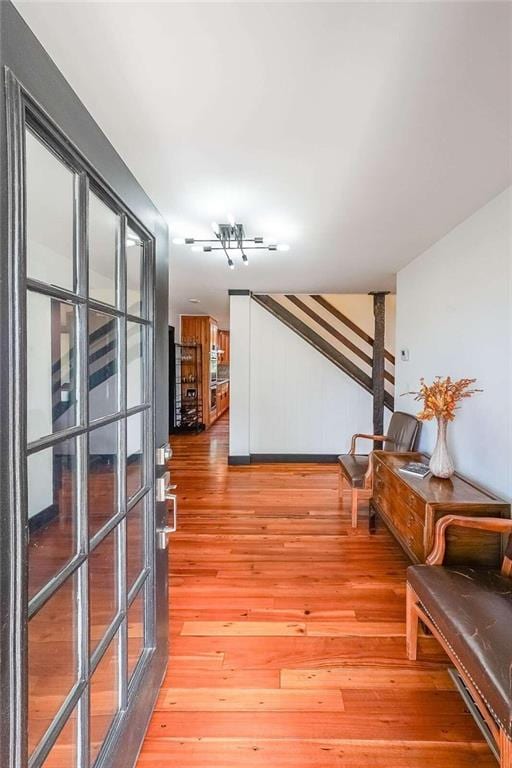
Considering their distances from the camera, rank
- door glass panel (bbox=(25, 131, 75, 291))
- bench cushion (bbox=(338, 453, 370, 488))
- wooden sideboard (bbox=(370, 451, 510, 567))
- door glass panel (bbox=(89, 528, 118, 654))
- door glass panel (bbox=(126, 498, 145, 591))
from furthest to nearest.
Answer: bench cushion (bbox=(338, 453, 370, 488))
wooden sideboard (bbox=(370, 451, 510, 567))
door glass panel (bbox=(126, 498, 145, 591))
door glass panel (bbox=(89, 528, 118, 654))
door glass panel (bbox=(25, 131, 75, 291))

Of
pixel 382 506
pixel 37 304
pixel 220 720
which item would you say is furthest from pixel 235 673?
Answer: pixel 37 304

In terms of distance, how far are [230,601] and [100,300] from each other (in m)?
2.07

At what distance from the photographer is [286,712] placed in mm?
1648

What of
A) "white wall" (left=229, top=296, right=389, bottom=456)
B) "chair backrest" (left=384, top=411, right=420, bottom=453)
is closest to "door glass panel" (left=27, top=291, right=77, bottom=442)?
"chair backrest" (left=384, top=411, right=420, bottom=453)

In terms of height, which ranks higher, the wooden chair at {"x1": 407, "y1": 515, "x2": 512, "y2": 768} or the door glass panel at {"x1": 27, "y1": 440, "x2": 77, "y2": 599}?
the door glass panel at {"x1": 27, "y1": 440, "x2": 77, "y2": 599}

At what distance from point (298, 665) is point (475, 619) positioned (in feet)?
2.94

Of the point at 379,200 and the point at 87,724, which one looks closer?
the point at 87,724

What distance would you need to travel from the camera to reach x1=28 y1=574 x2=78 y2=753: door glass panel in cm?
83

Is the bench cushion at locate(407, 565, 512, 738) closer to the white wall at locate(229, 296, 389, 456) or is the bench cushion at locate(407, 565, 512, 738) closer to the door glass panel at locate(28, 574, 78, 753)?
the door glass panel at locate(28, 574, 78, 753)

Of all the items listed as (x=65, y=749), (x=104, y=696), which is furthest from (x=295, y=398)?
(x=65, y=749)

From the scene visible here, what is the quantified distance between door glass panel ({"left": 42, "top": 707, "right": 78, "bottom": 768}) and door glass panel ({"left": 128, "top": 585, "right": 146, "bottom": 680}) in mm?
386

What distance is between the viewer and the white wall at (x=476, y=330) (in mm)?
2277

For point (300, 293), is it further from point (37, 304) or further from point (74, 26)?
point (37, 304)

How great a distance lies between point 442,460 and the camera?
2553 millimetres
